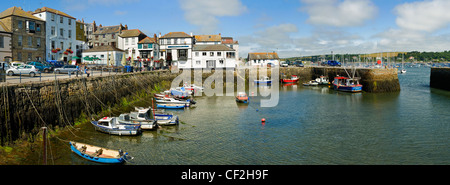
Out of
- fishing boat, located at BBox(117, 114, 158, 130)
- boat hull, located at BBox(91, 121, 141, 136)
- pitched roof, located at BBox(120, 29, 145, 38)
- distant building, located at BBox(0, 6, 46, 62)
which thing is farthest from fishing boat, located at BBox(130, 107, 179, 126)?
pitched roof, located at BBox(120, 29, 145, 38)

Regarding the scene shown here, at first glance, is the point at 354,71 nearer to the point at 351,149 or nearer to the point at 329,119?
the point at 329,119

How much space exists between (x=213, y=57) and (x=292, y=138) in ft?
180

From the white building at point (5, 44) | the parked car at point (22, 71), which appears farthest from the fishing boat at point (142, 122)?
the white building at point (5, 44)

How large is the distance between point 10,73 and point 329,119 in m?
38.7

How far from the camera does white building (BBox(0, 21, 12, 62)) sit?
47.4 metres

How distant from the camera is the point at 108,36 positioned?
85125 mm

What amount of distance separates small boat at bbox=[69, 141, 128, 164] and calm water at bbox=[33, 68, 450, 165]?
49 centimetres

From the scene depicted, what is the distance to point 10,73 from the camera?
32.8m

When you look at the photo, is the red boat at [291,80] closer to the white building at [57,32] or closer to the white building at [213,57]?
the white building at [213,57]

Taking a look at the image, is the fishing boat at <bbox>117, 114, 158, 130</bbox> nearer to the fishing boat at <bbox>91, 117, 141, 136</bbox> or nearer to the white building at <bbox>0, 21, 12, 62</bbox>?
the fishing boat at <bbox>91, 117, 141, 136</bbox>
